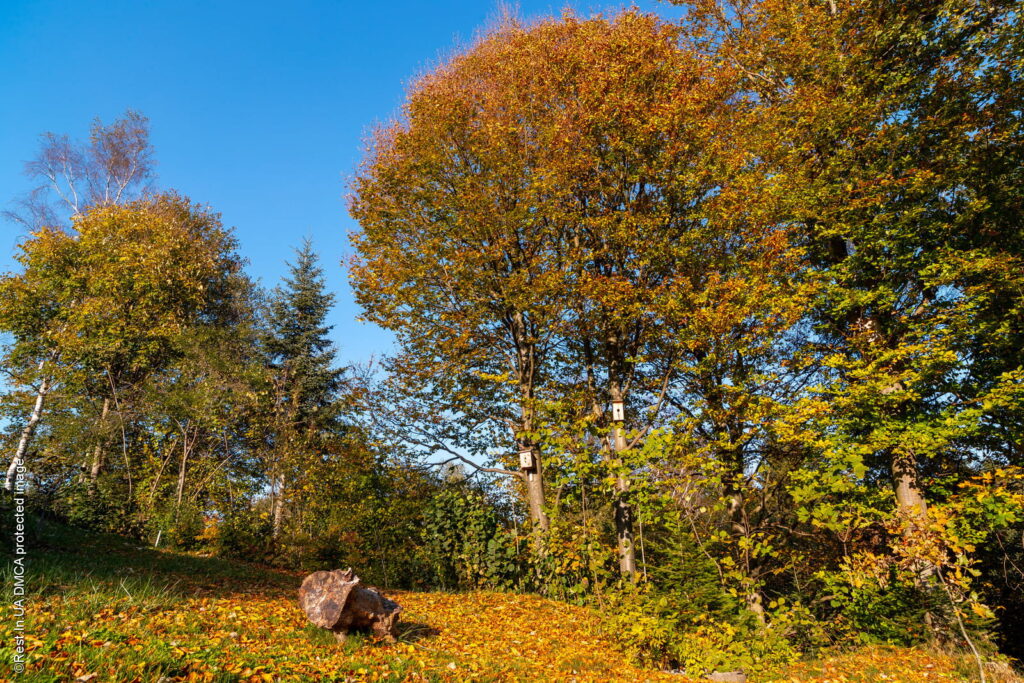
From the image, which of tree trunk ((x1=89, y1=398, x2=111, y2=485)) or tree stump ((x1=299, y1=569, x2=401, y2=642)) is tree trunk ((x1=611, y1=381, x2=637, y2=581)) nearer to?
tree stump ((x1=299, y1=569, x2=401, y2=642))

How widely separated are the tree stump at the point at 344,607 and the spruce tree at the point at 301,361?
11.2 meters

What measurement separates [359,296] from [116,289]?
12476 millimetres

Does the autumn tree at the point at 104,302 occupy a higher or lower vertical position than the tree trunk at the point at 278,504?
higher

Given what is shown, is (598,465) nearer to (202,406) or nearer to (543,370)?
(543,370)

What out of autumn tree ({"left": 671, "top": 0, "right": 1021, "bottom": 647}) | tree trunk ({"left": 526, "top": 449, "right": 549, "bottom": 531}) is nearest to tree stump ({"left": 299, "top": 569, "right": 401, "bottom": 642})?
tree trunk ({"left": 526, "top": 449, "right": 549, "bottom": 531})

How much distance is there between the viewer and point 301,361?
2234cm

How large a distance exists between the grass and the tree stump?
157 mm

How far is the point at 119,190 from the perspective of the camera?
22.9 m

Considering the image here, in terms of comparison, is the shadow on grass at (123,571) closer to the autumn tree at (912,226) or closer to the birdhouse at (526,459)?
the birdhouse at (526,459)

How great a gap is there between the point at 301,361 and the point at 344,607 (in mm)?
17613

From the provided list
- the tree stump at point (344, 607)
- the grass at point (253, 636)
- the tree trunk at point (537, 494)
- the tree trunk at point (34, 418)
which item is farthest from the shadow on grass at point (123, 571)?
the tree trunk at point (34, 418)

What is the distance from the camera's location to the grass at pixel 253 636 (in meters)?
4.31

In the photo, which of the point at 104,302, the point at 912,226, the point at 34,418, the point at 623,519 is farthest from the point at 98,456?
the point at 912,226

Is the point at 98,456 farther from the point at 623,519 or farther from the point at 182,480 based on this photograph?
the point at 623,519
